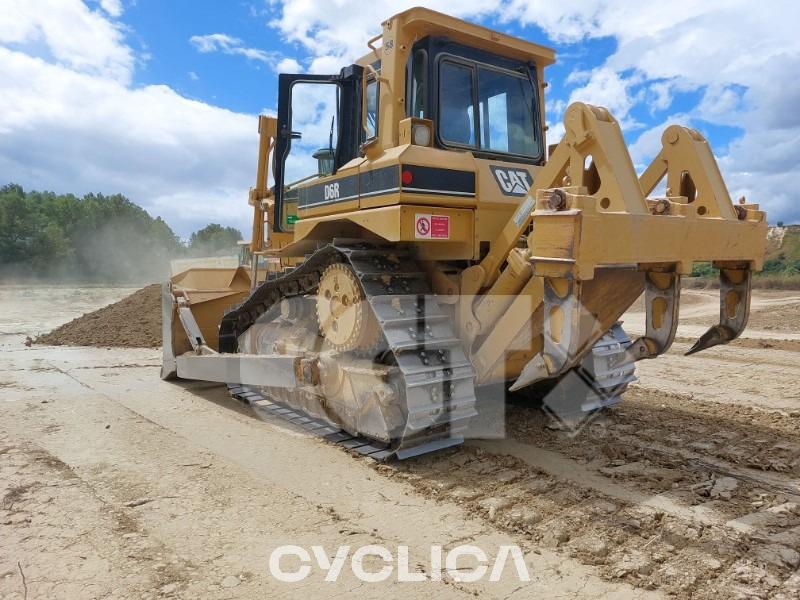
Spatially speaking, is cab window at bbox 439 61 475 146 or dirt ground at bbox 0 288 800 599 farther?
cab window at bbox 439 61 475 146

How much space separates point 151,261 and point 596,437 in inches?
1546

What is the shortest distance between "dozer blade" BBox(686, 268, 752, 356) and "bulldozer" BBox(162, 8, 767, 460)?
0.01 meters

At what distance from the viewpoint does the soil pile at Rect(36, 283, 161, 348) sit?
1075 centimetres

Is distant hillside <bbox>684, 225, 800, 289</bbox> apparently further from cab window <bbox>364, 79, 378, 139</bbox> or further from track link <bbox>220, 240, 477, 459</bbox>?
track link <bbox>220, 240, 477, 459</bbox>

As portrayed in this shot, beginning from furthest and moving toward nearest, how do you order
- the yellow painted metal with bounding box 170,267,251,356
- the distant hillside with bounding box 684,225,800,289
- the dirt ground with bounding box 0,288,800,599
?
the distant hillside with bounding box 684,225,800,289 → the yellow painted metal with bounding box 170,267,251,356 → the dirt ground with bounding box 0,288,800,599

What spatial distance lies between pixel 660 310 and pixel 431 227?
1552 millimetres

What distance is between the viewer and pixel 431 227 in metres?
4.24

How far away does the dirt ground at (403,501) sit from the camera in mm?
2736

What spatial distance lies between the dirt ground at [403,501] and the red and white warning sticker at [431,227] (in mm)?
1524

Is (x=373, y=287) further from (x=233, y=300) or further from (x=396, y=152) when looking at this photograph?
(x=233, y=300)

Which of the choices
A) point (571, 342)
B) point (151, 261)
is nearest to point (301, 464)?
point (571, 342)

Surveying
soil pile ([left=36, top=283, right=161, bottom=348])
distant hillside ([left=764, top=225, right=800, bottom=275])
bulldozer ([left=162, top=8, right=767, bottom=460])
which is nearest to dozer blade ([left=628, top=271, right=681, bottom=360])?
bulldozer ([left=162, top=8, right=767, bottom=460])

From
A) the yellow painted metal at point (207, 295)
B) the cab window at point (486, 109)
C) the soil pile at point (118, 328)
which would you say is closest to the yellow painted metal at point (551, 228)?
the cab window at point (486, 109)

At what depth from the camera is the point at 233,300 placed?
7.68 metres
